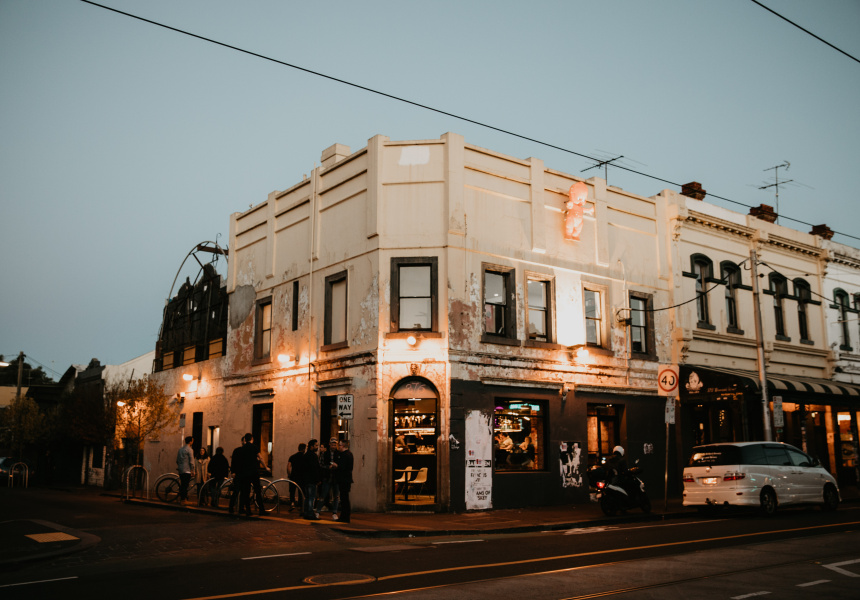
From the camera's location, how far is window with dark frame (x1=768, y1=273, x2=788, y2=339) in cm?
2817

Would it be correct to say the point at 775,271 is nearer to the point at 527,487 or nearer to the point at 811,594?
the point at 527,487

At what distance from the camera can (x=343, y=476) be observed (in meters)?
16.1

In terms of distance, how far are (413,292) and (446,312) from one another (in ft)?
3.78

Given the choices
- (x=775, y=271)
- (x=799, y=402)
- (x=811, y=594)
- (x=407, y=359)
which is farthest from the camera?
(x=775, y=271)

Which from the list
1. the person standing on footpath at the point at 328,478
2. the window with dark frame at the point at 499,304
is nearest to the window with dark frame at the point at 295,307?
the person standing on footpath at the point at 328,478

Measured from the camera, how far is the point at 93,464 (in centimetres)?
3909

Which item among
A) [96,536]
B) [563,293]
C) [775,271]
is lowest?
[96,536]

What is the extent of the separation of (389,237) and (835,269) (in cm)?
2110

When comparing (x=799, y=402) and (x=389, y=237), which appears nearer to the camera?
(x=389, y=237)

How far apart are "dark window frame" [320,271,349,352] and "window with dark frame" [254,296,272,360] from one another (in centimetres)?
366

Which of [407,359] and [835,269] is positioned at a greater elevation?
[835,269]

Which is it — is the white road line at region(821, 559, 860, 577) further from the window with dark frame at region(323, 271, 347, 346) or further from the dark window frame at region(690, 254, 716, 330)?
the dark window frame at region(690, 254, 716, 330)

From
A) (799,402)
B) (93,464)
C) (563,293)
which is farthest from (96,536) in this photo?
(93,464)

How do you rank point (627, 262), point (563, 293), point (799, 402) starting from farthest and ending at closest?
point (799, 402) < point (627, 262) < point (563, 293)
